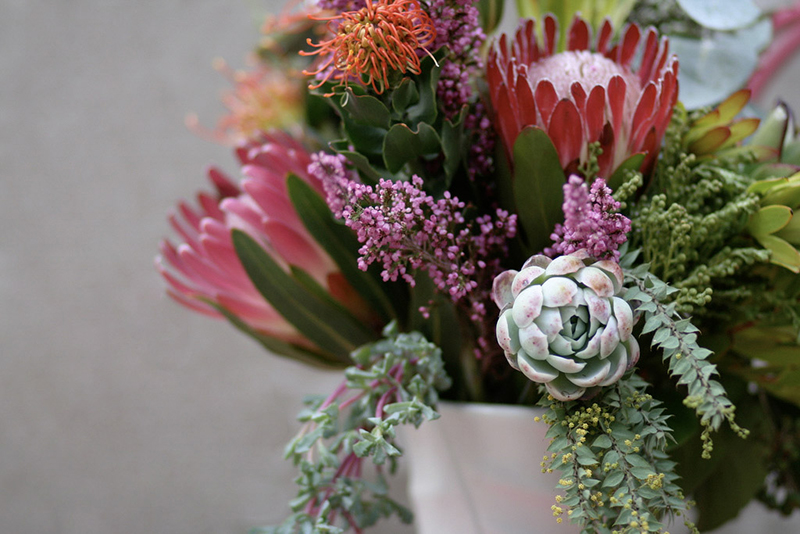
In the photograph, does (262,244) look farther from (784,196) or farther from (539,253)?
(784,196)

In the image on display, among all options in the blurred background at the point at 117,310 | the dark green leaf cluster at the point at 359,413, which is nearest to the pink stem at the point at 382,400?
the dark green leaf cluster at the point at 359,413

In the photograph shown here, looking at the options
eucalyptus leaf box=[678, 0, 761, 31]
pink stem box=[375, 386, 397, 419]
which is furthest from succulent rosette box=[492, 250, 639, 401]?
eucalyptus leaf box=[678, 0, 761, 31]

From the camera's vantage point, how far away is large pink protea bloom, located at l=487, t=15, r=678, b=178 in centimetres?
32

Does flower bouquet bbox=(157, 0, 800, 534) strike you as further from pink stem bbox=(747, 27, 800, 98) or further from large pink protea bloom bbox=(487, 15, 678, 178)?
pink stem bbox=(747, 27, 800, 98)

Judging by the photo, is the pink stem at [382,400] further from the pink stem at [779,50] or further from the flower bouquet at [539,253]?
the pink stem at [779,50]

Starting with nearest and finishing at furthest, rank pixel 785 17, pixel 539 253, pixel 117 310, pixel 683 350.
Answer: pixel 683 350 → pixel 539 253 → pixel 785 17 → pixel 117 310

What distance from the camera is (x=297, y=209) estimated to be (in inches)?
14.9

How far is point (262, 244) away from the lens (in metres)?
0.41

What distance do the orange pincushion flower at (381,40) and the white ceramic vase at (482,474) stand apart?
0.22 m

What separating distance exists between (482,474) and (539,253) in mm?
164

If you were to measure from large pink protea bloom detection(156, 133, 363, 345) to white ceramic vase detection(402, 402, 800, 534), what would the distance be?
0.38ft

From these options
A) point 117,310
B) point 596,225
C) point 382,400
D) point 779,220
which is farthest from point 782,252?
point 117,310

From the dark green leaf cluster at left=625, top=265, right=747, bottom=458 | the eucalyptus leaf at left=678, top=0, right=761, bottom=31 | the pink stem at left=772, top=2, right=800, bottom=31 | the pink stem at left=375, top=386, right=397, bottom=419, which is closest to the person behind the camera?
the dark green leaf cluster at left=625, top=265, right=747, bottom=458

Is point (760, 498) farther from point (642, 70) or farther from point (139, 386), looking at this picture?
point (139, 386)
